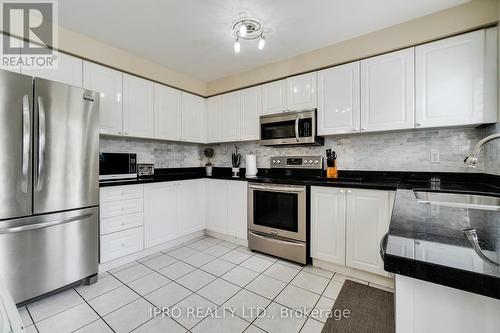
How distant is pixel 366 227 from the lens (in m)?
2.17

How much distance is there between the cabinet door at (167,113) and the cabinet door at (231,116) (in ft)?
2.29

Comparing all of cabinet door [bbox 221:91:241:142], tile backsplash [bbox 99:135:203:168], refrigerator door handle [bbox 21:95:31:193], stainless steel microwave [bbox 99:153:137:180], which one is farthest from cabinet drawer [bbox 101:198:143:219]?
cabinet door [bbox 221:91:241:142]

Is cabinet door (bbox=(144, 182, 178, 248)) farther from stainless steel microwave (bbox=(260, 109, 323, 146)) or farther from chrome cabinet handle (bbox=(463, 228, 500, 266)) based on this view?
chrome cabinet handle (bbox=(463, 228, 500, 266))

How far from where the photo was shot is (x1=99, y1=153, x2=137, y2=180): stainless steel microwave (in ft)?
8.49

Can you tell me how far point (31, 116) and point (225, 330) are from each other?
2254 millimetres

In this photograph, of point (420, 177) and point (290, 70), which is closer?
point (420, 177)

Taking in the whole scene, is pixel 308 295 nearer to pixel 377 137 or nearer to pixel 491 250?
pixel 491 250

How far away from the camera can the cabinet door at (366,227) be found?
2088 mm

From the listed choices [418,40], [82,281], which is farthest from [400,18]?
[82,281]

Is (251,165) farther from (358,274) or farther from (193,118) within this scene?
(358,274)

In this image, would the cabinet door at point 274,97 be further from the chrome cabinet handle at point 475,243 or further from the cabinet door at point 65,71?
the chrome cabinet handle at point 475,243

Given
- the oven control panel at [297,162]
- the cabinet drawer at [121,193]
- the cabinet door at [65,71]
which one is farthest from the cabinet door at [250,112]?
Result: the cabinet door at [65,71]

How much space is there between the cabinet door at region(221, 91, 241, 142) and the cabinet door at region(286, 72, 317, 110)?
872 millimetres

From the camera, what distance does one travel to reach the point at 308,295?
1.98m
